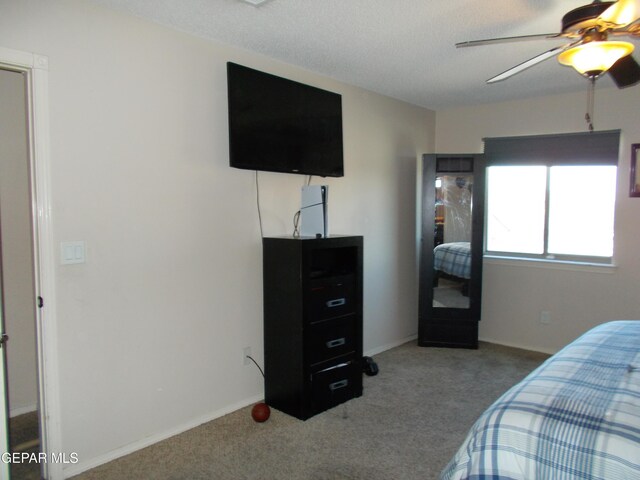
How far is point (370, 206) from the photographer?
4.05 meters

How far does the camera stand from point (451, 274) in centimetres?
432

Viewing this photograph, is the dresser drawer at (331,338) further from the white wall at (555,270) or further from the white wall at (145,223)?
the white wall at (555,270)

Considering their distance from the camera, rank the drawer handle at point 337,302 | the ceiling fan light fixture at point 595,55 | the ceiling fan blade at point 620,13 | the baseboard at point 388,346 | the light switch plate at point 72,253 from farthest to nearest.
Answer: the baseboard at point 388,346 → the drawer handle at point 337,302 → the light switch plate at point 72,253 → the ceiling fan light fixture at point 595,55 → the ceiling fan blade at point 620,13

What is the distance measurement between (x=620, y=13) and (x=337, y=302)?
6.87 ft

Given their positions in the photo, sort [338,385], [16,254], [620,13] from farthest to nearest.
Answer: [338,385] < [16,254] < [620,13]

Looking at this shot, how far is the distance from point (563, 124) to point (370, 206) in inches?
76.0

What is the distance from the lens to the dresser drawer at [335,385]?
2.88 m

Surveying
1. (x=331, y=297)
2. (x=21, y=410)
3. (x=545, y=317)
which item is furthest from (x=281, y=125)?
(x=545, y=317)

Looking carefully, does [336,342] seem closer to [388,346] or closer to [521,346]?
[388,346]

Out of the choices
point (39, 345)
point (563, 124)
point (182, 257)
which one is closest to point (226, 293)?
point (182, 257)

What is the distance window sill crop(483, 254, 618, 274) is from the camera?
3.92 m

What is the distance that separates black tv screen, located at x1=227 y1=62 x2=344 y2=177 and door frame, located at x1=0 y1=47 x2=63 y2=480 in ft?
3.19

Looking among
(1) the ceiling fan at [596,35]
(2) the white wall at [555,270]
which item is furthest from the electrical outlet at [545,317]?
(1) the ceiling fan at [596,35]

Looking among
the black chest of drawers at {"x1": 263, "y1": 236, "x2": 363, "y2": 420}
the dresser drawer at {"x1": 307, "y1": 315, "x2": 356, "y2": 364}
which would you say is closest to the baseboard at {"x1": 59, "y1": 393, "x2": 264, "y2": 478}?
the black chest of drawers at {"x1": 263, "y1": 236, "x2": 363, "y2": 420}
